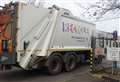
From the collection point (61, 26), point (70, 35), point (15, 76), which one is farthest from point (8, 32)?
point (70, 35)

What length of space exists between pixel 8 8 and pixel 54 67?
3573mm

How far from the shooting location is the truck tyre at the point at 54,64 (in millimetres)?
11945

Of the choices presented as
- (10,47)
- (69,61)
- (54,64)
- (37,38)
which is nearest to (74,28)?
(69,61)

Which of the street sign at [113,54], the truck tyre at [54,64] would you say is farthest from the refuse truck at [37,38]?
the street sign at [113,54]

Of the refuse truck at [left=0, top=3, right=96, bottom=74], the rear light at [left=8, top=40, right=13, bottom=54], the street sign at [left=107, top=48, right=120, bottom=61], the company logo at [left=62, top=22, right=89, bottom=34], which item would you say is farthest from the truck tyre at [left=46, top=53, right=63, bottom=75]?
the street sign at [left=107, top=48, right=120, bottom=61]

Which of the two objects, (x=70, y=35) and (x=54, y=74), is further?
(x=70, y=35)

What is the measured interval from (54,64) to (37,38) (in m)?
1.70

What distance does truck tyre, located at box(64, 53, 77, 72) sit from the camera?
13.4m

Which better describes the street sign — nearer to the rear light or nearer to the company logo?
the company logo

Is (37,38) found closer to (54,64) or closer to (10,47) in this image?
(10,47)

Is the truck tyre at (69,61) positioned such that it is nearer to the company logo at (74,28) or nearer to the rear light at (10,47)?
the company logo at (74,28)

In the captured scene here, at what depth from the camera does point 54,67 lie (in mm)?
12469

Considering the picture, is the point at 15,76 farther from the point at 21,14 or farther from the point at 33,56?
the point at 21,14

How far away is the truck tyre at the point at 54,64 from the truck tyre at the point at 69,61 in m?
0.49
